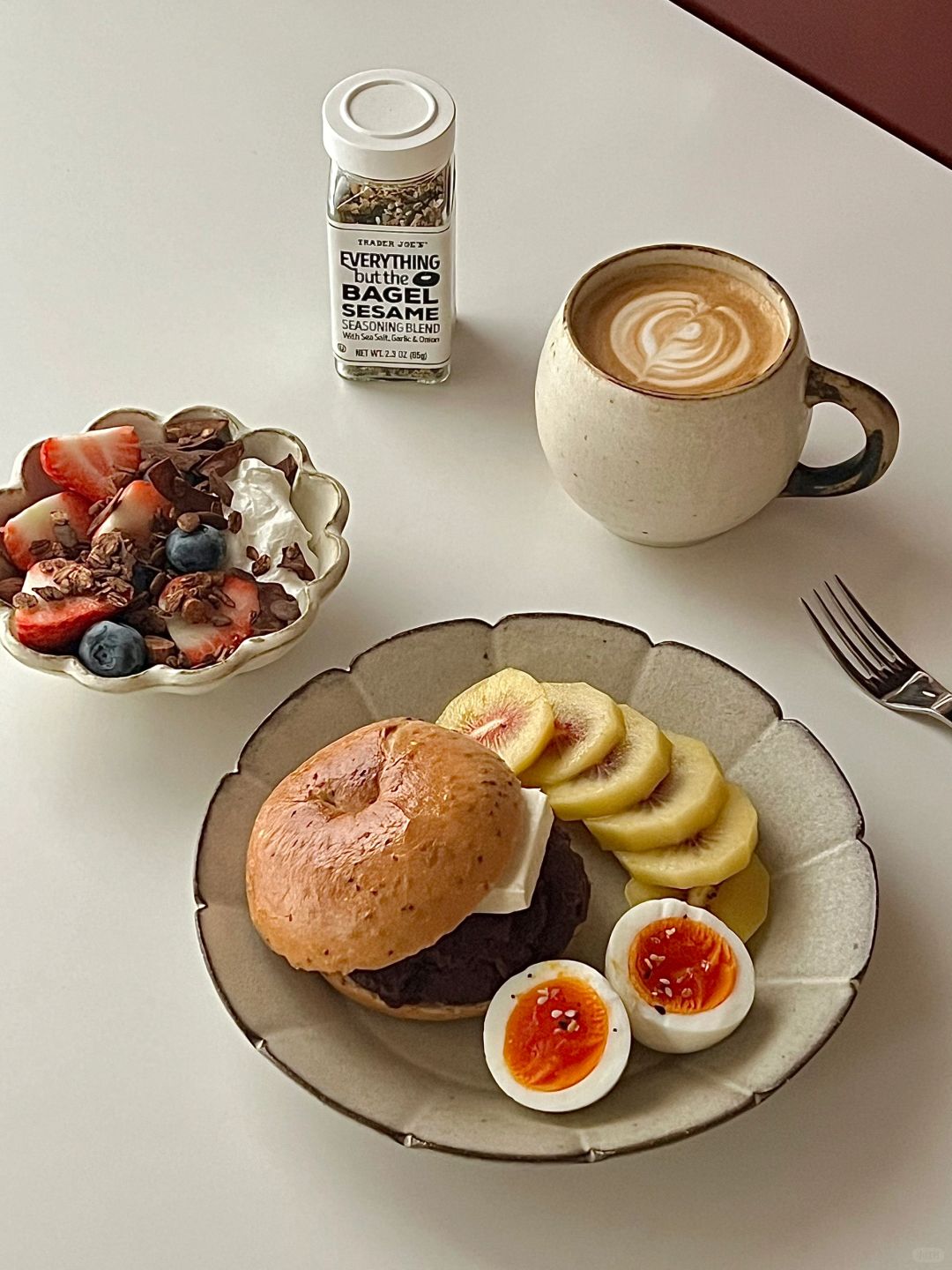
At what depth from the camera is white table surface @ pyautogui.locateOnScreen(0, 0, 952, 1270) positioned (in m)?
1.02

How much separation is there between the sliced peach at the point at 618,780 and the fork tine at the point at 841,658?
23 cm

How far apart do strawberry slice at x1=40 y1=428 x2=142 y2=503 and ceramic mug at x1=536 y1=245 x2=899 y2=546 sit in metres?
0.39

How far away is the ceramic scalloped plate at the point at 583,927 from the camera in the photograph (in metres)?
1.00

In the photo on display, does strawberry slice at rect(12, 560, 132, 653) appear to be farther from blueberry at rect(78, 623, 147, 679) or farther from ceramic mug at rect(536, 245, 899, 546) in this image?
ceramic mug at rect(536, 245, 899, 546)

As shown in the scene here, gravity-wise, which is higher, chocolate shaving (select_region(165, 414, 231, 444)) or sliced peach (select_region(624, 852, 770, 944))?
chocolate shaving (select_region(165, 414, 231, 444))

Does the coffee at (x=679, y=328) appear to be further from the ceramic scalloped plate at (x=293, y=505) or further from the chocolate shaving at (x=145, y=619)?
the chocolate shaving at (x=145, y=619)

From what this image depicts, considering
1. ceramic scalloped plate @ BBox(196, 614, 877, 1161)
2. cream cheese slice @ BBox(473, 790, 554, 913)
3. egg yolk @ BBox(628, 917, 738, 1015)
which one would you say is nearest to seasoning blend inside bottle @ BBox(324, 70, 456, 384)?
ceramic scalloped plate @ BBox(196, 614, 877, 1161)

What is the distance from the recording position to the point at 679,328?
1.33 meters

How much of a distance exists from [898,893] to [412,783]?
423mm

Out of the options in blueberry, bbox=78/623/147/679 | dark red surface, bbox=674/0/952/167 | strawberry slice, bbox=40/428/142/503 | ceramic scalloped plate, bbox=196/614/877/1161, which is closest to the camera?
ceramic scalloped plate, bbox=196/614/877/1161

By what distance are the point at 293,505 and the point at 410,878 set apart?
47 cm

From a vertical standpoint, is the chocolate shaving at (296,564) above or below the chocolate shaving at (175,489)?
below

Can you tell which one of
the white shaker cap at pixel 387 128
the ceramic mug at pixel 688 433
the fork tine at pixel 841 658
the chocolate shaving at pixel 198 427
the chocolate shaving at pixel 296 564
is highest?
the white shaker cap at pixel 387 128

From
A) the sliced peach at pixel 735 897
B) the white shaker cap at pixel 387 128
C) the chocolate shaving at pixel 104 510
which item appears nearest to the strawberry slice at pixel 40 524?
the chocolate shaving at pixel 104 510
